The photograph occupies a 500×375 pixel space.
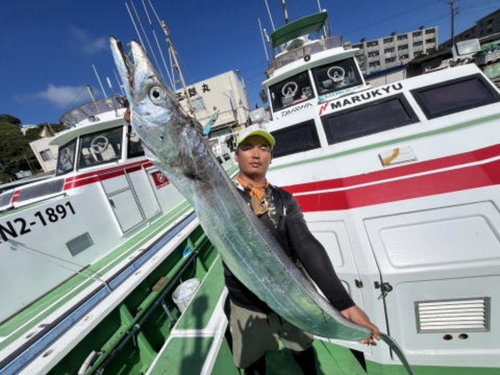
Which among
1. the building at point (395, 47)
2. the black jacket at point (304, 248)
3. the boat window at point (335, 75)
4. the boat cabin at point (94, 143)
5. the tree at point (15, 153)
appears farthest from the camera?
the building at point (395, 47)

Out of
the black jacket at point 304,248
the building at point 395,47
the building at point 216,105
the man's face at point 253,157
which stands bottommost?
the black jacket at point 304,248

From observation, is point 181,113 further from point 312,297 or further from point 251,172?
point 312,297

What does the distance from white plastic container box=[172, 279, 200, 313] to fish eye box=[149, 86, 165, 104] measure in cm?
219

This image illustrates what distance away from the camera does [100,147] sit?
15.3 feet

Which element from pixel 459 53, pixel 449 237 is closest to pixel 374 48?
pixel 459 53

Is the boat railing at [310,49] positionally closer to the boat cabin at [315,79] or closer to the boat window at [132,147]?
the boat cabin at [315,79]

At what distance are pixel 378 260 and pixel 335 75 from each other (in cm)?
517

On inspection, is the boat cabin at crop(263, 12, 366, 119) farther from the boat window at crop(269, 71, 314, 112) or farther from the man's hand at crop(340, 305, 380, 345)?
the man's hand at crop(340, 305, 380, 345)

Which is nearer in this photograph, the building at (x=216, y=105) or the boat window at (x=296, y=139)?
the boat window at (x=296, y=139)

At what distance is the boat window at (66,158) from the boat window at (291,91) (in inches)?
182

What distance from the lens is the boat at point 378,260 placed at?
1.69 meters

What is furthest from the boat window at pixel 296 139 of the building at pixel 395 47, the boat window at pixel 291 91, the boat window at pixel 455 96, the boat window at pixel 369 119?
the building at pixel 395 47

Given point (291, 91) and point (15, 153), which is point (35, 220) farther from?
point (15, 153)

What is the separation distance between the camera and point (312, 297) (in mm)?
1132
